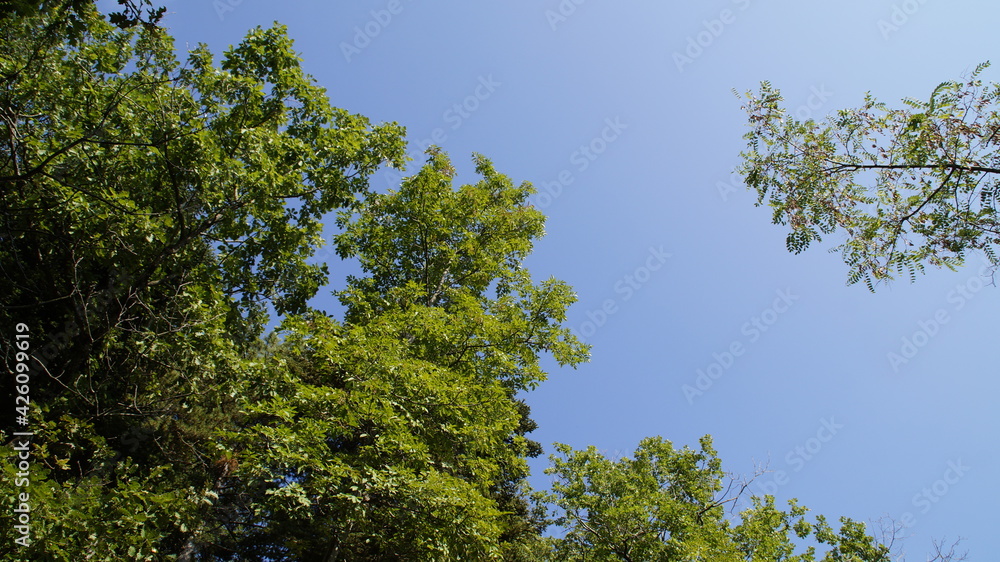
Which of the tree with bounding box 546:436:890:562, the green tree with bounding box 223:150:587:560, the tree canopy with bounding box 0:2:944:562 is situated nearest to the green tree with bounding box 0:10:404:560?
the tree canopy with bounding box 0:2:944:562

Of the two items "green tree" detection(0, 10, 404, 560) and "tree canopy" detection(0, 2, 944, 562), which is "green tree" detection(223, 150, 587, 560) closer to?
"tree canopy" detection(0, 2, 944, 562)

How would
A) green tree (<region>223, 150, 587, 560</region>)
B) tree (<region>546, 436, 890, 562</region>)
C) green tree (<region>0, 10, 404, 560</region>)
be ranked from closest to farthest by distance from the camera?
green tree (<region>0, 10, 404, 560</region>) < green tree (<region>223, 150, 587, 560</region>) < tree (<region>546, 436, 890, 562</region>)

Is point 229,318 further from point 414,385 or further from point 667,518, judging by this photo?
point 667,518

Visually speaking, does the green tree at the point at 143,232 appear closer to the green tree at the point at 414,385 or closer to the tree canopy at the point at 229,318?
the tree canopy at the point at 229,318

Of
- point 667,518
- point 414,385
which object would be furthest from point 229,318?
point 667,518

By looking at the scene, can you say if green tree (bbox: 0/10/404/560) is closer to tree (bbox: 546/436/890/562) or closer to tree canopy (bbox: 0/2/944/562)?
tree canopy (bbox: 0/2/944/562)

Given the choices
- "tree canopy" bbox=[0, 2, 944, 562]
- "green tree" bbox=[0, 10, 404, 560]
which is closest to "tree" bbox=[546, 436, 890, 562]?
"tree canopy" bbox=[0, 2, 944, 562]

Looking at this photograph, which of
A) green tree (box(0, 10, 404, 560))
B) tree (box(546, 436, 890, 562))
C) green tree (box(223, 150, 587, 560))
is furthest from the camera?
tree (box(546, 436, 890, 562))

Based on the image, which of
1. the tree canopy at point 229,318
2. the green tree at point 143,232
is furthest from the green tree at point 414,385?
the green tree at point 143,232

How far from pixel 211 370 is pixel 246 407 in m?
0.90

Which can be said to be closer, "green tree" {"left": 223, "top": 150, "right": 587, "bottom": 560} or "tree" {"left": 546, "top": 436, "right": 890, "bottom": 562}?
"green tree" {"left": 223, "top": 150, "right": 587, "bottom": 560}

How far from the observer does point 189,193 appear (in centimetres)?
814

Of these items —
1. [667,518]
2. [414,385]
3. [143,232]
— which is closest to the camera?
[143,232]

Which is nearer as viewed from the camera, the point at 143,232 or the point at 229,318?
the point at 143,232
